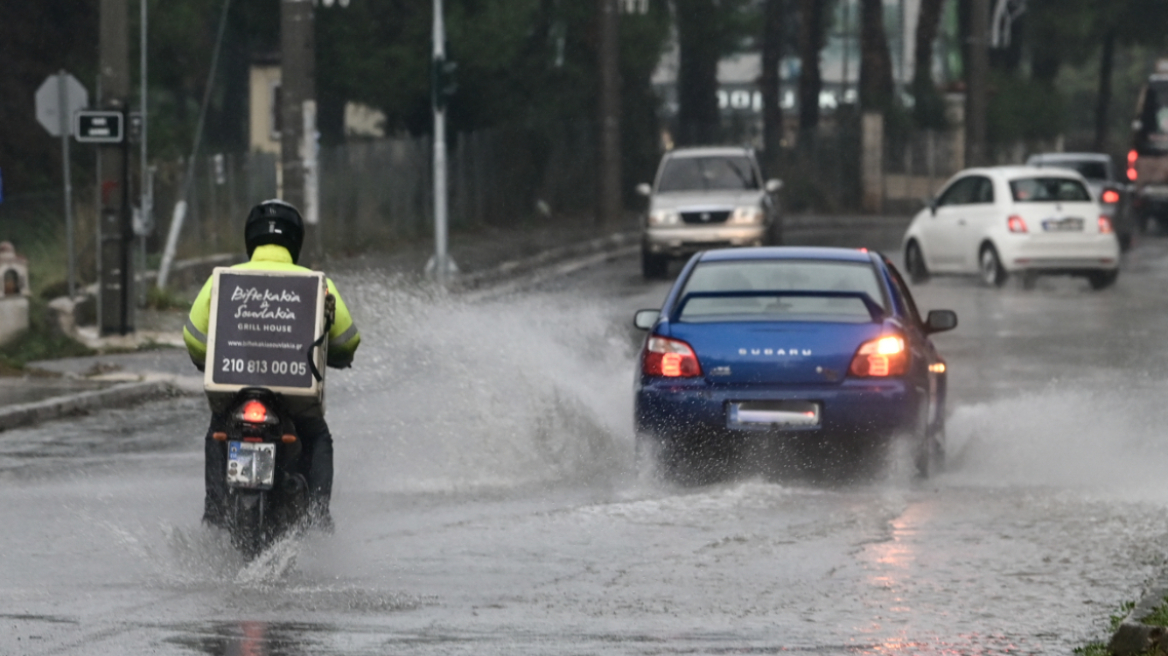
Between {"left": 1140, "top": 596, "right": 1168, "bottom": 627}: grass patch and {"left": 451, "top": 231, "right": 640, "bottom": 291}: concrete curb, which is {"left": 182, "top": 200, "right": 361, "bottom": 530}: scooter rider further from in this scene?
{"left": 451, "top": 231, "right": 640, "bottom": 291}: concrete curb

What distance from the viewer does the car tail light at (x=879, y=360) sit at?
11664mm

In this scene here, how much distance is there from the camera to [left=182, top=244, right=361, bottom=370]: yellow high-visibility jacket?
8.80 meters

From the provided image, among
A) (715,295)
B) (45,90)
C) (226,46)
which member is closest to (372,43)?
(45,90)

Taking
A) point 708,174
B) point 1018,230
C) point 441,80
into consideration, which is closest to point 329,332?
point 1018,230

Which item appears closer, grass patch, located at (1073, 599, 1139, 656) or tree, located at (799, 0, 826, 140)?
grass patch, located at (1073, 599, 1139, 656)

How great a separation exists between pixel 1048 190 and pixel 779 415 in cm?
1774

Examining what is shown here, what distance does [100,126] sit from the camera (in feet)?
65.7

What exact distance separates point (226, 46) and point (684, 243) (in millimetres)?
36194

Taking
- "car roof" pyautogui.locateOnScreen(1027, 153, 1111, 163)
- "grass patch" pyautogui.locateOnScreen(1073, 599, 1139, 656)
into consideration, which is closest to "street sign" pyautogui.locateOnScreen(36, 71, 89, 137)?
"grass patch" pyautogui.locateOnScreen(1073, 599, 1139, 656)

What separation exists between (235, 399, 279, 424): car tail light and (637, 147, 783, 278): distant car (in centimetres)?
2267

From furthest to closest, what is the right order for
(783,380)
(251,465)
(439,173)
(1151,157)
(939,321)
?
1. (1151,157)
2. (439,173)
3. (939,321)
4. (783,380)
5. (251,465)

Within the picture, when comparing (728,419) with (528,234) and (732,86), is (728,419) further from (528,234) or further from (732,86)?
(732,86)

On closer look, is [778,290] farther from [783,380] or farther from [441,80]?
[441,80]

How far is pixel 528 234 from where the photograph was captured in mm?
40625
